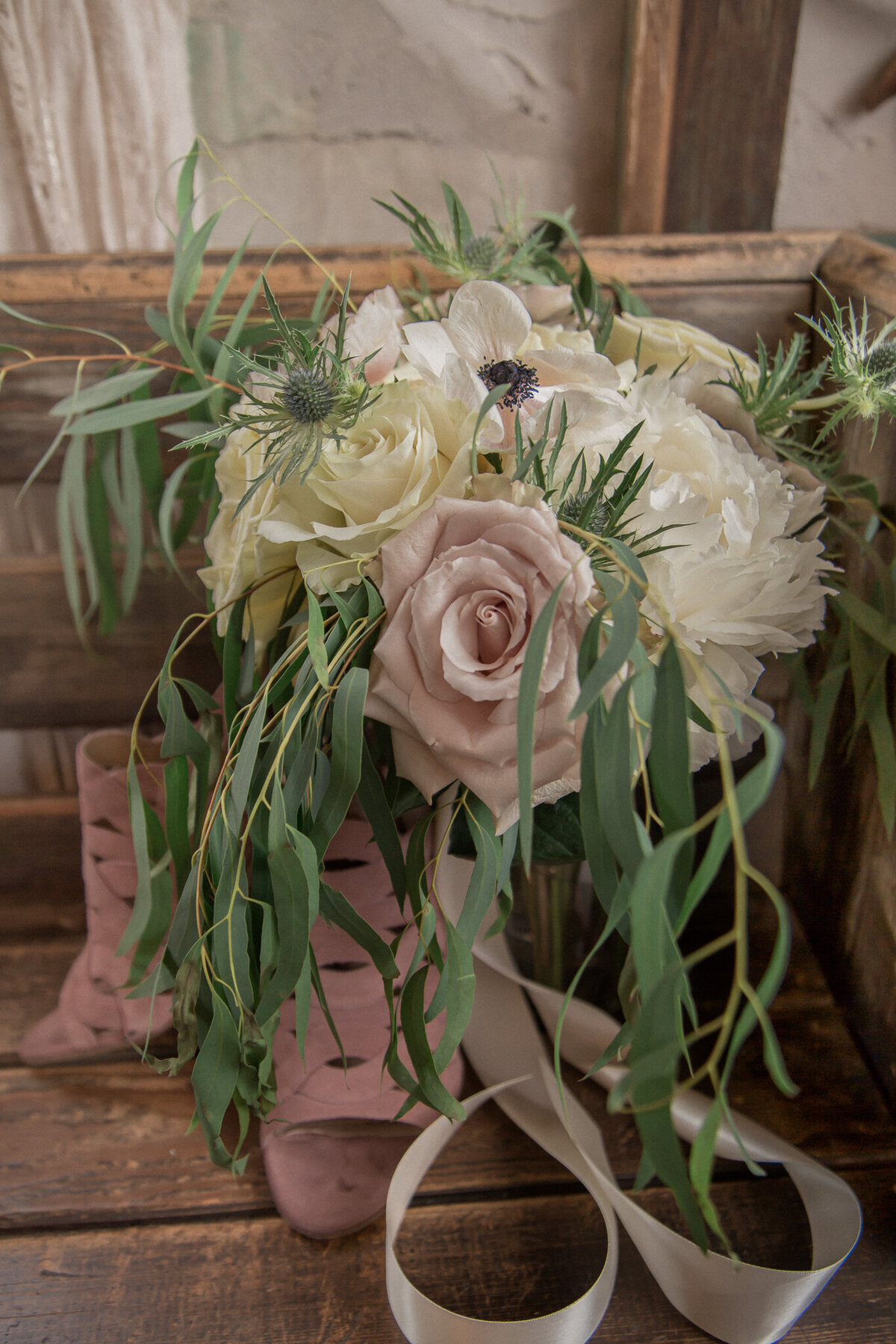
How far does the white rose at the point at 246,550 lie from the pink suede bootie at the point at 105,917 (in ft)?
0.72

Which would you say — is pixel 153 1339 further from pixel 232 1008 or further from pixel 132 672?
pixel 132 672

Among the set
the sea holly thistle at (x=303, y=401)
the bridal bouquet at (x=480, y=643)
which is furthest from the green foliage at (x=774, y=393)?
A: the sea holly thistle at (x=303, y=401)

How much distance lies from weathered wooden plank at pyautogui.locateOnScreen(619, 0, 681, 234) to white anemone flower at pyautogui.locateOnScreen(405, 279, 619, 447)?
1.40 ft

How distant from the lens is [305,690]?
16.7 inches

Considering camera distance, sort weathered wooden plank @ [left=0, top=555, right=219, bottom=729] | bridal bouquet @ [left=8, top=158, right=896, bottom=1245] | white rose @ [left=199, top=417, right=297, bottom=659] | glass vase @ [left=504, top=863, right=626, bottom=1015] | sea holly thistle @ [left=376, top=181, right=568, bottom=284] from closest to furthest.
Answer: bridal bouquet @ [left=8, top=158, right=896, bottom=1245]
white rose @ [left=199, top=417, right=297, bottom=659]
sea holly thistle @ [left=376, top=181, right=568, bottom=284]
glass vase @ [left=504, top=863, right=626, bottom=1015]
weathered wooden plank @ [left=0, top=555, right=219, bottom=729]

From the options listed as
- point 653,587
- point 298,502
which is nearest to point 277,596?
point 298,502

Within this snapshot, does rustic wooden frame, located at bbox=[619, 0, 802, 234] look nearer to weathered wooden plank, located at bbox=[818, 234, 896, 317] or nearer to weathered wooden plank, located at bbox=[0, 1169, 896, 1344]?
weathered wooden plank, located at bbox=[818, 234, 896, 317]

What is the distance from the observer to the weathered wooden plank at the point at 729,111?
70 cm

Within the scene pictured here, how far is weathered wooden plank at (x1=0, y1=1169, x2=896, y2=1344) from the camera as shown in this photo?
1.65 ft

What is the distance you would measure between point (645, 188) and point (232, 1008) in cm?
74

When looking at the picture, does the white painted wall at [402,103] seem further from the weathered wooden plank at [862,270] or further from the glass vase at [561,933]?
the glass vase at [561,933]

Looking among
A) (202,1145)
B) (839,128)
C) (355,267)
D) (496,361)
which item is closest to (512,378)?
(496,361)

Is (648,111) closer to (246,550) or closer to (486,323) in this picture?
(486,323)

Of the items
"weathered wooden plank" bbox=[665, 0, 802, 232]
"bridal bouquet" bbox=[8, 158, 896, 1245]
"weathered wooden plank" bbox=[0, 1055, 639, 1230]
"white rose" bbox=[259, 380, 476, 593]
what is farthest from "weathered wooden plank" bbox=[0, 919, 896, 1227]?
"weathered wooden plank" bbox=[665, 0, 802, 232]
